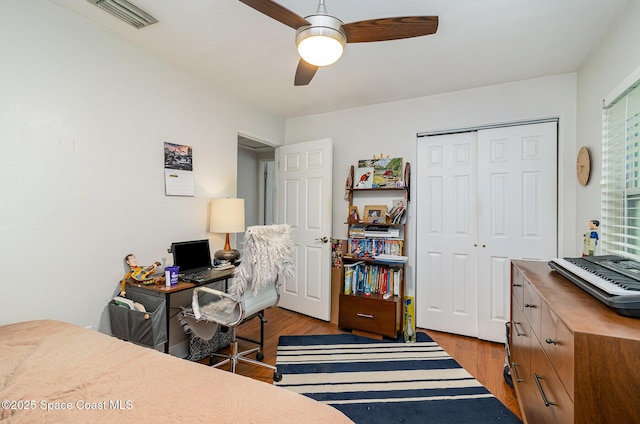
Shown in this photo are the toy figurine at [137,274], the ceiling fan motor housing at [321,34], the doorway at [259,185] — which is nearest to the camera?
the ceiling fan motor housing at [321,34]

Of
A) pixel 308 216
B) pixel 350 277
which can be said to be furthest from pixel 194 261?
pixel 350 277

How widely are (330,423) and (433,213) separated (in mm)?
2631

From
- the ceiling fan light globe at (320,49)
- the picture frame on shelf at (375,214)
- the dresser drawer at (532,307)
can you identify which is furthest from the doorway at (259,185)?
the dresser drawer at (532,307)

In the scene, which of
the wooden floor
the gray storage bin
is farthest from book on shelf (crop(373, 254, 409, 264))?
the gray storage bin

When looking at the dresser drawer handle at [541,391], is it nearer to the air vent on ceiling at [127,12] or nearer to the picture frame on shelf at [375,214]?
the picture frame on shelf at [375,214]

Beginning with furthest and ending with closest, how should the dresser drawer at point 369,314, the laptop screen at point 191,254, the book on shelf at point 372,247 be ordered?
the book on shelf at point 372,247, the dresser drawer at point 369,314, the laptop screen at point 191,254

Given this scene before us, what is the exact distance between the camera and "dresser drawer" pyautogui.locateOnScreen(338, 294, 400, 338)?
280cm

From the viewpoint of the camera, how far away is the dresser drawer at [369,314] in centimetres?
280

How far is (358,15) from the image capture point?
1770 millimetres

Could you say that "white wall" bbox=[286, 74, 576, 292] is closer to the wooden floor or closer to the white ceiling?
the white ceiling

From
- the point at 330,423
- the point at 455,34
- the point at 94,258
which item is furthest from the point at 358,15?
the point at 94,258

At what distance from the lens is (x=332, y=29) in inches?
53.8

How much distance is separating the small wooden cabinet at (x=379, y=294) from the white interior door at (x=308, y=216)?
0.96ft

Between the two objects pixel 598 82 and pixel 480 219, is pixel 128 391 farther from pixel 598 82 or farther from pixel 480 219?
pixel 598 82
